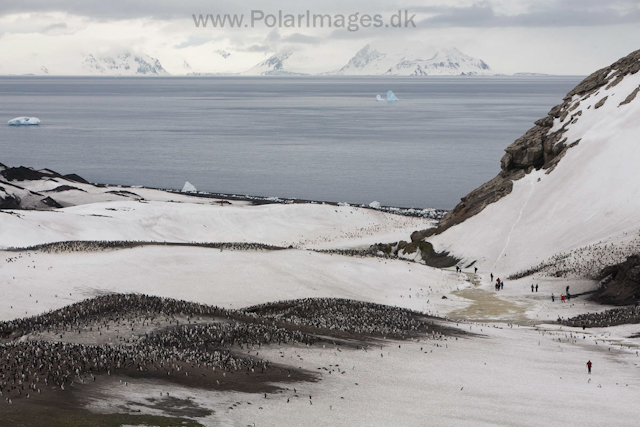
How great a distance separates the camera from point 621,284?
40469 millimetres

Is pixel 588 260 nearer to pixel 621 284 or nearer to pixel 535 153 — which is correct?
pixel 621 284

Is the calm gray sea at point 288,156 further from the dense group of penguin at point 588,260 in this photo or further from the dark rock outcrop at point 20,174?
the dense group of penguin at point 588,260

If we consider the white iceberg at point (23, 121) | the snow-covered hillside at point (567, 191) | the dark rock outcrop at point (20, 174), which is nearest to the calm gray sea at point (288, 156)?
the white iceberg at point (23, 121)

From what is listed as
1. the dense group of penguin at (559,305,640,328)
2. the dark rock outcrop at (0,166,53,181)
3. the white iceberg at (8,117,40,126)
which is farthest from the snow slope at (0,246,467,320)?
the white iceberg at (8,117,40,126)

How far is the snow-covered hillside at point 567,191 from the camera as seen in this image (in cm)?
4959

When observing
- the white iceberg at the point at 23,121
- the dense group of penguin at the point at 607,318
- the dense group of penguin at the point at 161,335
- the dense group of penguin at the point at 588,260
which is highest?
the white iceberg at the point at 23,121

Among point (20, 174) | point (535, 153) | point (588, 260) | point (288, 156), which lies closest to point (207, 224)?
point (20, 174)

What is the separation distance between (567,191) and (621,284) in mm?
14531

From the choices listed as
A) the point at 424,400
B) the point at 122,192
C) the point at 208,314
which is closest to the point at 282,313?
the point at 208,314

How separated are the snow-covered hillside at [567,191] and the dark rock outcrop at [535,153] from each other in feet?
0.26

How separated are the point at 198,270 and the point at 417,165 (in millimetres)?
88532

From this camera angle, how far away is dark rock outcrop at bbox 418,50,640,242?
59.0 m

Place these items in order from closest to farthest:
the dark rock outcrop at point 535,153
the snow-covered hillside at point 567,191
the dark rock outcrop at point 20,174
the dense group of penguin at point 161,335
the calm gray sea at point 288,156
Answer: the dense group of penguin at point 161,335 < the snow-covered hillside at point 567,191 < the dark rock outcrop at point 535,153 < the dark rock outcrop at point 20,174 < the calm gray sea at point 288,156

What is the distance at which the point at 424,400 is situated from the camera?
71.0 feet
